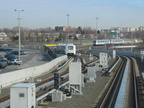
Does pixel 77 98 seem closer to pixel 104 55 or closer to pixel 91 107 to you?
pixel 91 107

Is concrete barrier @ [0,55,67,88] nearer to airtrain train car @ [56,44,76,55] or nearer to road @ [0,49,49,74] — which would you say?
road @ [0,49,49,74]

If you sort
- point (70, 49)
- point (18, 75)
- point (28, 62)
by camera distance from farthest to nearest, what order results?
point (70, 49) → point (28, 62) → point (18, 75)

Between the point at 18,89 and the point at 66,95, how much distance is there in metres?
6.99

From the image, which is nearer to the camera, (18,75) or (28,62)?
(18,75)

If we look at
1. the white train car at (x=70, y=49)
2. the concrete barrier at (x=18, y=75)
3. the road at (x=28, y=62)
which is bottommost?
the road at (x=28, y=62)

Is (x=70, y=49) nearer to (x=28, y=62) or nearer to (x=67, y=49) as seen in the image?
(x=67, y=49)

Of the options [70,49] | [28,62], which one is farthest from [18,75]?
[70,49]

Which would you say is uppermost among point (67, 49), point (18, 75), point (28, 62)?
point (67, 49)

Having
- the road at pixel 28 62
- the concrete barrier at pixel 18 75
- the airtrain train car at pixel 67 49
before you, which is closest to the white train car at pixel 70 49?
the airtrain train car at pixel 67 49

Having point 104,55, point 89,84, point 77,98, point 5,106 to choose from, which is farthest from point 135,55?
point 5,106

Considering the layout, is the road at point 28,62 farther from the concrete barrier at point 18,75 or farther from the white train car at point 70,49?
the concrete barrier at point 18,75

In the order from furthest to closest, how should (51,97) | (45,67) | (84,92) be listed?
(45,67) → (84,92) → (51,97)

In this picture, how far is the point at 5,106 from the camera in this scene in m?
13.0

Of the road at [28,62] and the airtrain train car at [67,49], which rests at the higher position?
the airtrain train car at [67,49]
